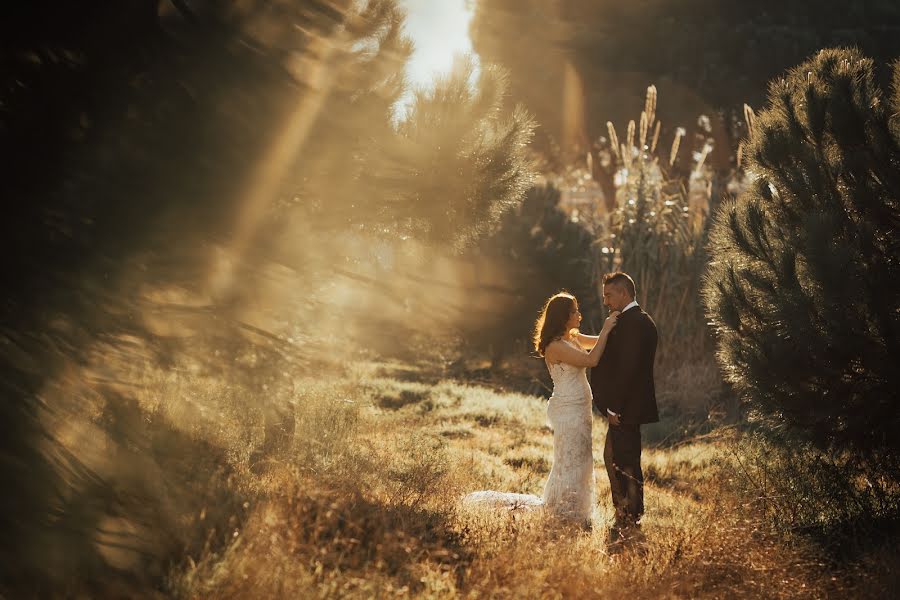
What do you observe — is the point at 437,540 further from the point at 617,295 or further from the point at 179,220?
the point at 179,220

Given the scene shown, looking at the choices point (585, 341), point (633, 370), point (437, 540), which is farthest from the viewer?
point (585, 341)

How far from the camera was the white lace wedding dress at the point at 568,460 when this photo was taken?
623 cm

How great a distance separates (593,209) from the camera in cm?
1323

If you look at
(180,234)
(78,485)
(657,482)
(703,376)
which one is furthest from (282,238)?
(703,376)

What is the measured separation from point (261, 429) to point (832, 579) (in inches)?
181

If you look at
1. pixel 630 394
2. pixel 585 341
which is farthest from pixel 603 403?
pixel 585 341

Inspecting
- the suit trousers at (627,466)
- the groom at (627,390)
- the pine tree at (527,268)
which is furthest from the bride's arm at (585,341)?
the pine tree at (527,268)

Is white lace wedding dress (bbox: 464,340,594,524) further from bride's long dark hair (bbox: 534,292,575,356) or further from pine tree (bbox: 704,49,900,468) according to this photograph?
pine tree (bbox: 704,49,900,468)

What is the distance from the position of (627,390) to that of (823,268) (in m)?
1.74

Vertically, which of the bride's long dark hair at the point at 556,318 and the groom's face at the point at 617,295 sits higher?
the groom's face at the point at 617,295

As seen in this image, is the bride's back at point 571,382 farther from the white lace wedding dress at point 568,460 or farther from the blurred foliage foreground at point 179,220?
the blurred foliage foreground at point 179,220

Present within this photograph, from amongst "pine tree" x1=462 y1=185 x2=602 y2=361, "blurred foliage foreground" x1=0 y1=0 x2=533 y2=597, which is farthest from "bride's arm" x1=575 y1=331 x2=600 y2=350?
"pine tree" x1=462 y1=185 x2=602 y2=361

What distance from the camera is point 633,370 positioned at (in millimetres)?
6086

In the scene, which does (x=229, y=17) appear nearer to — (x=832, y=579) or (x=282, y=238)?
(x=282, y=238)
